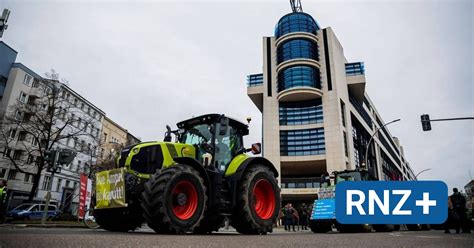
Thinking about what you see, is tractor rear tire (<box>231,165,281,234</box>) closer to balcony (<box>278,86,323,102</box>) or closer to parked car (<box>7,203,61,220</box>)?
parked car (<box>7,203,61,220</box>)

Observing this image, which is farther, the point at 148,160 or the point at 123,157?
the point at 123,157

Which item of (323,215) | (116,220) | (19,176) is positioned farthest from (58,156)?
(19,176)

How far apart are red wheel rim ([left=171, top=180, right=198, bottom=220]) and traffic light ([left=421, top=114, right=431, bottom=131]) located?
14.9 metres

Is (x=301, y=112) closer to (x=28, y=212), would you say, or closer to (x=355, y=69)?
(x=355, y=69)

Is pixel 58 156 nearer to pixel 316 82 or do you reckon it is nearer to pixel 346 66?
pixel 316 82

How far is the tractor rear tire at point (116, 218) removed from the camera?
21.6 ft

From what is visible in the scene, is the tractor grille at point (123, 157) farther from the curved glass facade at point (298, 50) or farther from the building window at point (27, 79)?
the building window at point (27, 79)

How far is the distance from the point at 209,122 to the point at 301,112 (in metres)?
38.1

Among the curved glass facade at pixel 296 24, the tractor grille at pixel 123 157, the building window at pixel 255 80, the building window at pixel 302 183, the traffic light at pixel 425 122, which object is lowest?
the tractor grille at pixel 123 157

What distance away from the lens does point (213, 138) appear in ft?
24.0

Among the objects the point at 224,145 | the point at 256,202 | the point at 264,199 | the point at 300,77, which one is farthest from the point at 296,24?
the point at 256,202

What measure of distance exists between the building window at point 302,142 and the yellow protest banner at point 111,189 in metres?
37.6

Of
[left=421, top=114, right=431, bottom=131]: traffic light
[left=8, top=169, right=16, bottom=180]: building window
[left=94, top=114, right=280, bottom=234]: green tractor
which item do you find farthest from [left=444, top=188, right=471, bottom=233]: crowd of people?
[left=8, top=169, right=16, bottom=180]: building window

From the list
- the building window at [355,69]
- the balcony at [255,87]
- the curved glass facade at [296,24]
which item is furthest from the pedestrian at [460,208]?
the building window at [355,69]
